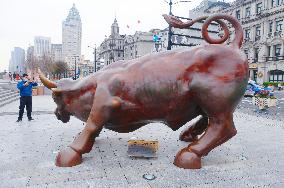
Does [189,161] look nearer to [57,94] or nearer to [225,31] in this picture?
[225,31]

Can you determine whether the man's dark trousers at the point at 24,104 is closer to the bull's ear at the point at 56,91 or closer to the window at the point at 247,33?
the bull's ear at the point at 56,91

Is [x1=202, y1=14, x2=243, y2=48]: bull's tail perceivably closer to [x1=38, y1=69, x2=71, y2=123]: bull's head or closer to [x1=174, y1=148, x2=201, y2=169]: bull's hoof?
[x1=174, y1=148, x2=201, y2=169]: bull's hoof

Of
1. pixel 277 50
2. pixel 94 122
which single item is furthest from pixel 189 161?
pixel 277 50

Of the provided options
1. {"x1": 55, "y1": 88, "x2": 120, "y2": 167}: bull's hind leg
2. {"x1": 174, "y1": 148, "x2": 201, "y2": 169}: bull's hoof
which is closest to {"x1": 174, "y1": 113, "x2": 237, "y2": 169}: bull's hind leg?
{"x1": 174, "y1": 148, "x2": 201, "y2": 169}: bull's hoof

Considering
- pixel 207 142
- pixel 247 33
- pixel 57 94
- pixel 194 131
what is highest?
pixel 247 33

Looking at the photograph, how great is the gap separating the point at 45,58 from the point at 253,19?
1515 inches

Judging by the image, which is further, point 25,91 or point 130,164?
point 25,91

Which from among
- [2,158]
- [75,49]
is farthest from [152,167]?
[75,49]

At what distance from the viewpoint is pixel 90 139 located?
13.9 feet

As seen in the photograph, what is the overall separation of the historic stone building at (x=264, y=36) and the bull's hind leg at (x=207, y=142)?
38113 mm

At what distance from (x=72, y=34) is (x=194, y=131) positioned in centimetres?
15987

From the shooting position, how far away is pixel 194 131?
5.67 meters

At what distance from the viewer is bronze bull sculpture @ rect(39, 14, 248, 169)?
4023 millimetres

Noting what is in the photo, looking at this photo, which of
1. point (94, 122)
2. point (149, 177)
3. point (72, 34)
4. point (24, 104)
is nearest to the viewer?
point (149, 177)
